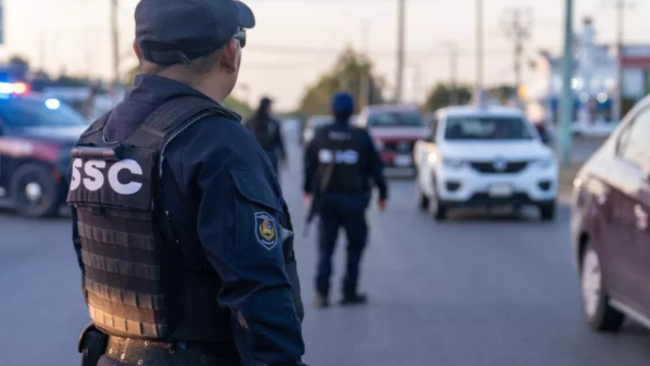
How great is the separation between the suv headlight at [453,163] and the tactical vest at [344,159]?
7.63 meters

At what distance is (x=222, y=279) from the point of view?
2.51 meters

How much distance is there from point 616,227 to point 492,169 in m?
9.38

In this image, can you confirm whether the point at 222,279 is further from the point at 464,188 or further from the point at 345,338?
the point at 464,188

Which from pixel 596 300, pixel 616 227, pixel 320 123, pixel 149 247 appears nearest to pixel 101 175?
pixel 149 247

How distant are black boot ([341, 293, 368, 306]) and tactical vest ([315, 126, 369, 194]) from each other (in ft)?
2.99

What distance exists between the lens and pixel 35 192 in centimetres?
1680

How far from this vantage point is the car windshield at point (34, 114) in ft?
57.7

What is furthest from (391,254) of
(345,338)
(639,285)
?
(639,285)

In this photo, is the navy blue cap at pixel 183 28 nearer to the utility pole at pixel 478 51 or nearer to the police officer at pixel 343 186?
the police officer at pixel 343 186

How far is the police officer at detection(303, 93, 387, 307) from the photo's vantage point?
8969mm

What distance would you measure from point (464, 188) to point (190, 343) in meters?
13.9

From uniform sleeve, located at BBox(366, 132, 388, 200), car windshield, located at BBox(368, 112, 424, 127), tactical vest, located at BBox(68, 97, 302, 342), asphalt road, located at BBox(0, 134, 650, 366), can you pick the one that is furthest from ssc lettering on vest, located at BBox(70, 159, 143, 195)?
car windshield, located at BBox(368, 112, 424, 127)

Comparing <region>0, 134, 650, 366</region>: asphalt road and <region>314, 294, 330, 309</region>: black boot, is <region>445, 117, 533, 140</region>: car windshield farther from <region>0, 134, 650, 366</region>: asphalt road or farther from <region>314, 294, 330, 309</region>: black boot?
<region>314, 294, 330, 309</region>: black boot

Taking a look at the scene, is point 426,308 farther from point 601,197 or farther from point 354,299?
point 601,197
